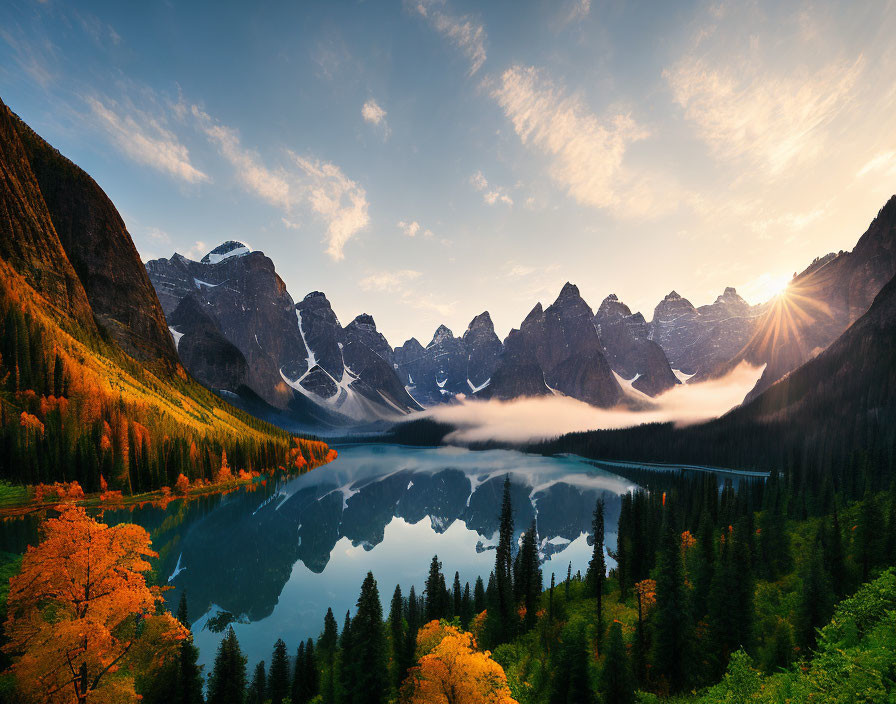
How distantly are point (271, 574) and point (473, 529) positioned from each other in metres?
59.9

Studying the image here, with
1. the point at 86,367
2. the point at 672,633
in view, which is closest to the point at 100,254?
the point at 86,367

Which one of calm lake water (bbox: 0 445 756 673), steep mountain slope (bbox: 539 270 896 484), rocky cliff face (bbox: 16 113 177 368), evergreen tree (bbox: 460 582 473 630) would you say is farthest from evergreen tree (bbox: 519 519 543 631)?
rocky cliff face (bbox: 16 113 177 368)

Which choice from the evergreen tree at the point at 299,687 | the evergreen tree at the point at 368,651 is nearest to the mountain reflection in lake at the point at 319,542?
the evergreen tree at the point at 299,687

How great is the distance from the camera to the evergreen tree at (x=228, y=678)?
31.9m

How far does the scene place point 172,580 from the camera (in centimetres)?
6391

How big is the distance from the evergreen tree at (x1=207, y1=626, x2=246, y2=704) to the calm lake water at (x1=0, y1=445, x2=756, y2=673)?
45.2 feet

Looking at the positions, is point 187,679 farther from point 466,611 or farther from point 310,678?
point 466,611

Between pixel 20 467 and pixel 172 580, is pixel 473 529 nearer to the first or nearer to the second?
pixel 172 580

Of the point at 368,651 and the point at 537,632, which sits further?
the point at 537,632

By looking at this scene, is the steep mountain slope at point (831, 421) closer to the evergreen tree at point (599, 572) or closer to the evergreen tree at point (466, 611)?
the evergreen tree at point (599, 572)

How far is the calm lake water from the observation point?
5866cm

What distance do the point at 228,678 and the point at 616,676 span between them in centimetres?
3253

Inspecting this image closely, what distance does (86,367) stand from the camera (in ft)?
325

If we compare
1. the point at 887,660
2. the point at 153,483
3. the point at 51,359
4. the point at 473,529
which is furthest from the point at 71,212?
the point at 887,660
